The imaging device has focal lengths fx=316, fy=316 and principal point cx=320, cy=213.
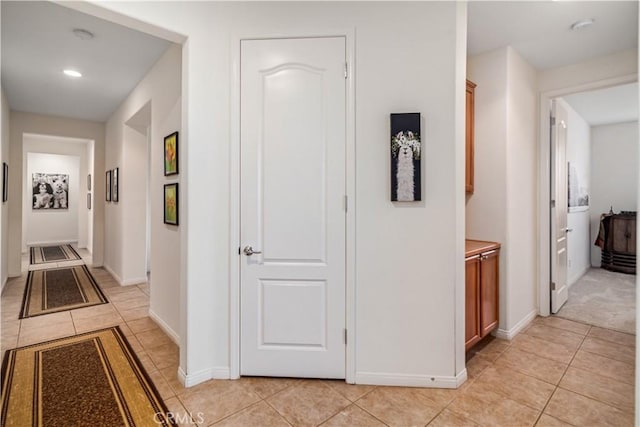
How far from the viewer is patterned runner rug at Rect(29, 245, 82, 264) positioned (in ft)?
21.0

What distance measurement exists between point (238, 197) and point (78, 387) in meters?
1.64

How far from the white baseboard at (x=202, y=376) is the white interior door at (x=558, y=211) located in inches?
134

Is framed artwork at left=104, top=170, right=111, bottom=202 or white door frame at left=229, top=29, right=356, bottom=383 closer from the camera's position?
white door frame at left=229, top=29, right=356, bottom=383

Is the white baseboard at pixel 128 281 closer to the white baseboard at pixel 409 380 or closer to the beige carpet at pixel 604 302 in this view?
the white baseboard at pixel 409 380

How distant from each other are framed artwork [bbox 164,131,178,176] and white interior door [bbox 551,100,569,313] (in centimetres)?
373

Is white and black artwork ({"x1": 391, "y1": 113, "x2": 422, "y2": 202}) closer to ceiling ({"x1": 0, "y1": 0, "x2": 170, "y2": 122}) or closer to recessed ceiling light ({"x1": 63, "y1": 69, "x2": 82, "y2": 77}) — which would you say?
ceiling ({"x1": 0, "y1": 0, "x2": 170, "y2": 122})

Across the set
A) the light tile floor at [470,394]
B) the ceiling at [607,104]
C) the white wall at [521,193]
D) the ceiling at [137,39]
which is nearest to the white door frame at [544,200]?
the white wall at [521,193]

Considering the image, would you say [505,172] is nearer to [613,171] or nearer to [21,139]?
[613,171]

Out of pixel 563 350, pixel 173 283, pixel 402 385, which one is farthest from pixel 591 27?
pixel 173 283

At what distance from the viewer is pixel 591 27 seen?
2.56 metres

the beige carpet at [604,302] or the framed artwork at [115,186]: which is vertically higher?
the framed artwork at [115,186]

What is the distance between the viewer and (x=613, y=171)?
5.61m

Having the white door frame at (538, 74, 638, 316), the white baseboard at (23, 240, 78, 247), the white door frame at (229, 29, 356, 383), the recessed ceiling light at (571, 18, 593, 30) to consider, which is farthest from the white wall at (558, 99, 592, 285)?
the white baseboard at (23, 240, 78, 247)

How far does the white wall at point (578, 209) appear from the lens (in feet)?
15.1
